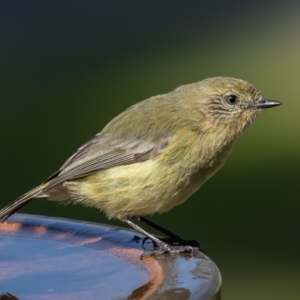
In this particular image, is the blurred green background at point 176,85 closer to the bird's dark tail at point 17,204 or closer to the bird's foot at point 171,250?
the bird's dark tail at point 17,204

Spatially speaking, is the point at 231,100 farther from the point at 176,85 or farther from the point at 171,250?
the point at 176,85

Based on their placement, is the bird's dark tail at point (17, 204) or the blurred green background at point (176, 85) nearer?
the bird's dark tail at point (17, 204)

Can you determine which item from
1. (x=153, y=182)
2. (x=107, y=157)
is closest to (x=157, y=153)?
(x=153, y=182)

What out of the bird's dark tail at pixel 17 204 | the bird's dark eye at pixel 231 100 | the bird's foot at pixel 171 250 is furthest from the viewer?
the bird's dark eye at pixel 231 100

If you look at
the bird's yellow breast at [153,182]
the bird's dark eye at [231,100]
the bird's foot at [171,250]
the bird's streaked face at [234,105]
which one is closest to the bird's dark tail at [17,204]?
the bird's yellow breast at [153,182]

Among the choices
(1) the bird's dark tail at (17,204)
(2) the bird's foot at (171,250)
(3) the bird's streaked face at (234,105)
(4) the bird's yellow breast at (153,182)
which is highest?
(3) the bird's streaked face at (234,105)

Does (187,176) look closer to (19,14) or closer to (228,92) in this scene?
(228,92)

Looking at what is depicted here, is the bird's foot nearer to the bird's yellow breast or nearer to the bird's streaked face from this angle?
the bird's yellow breast
